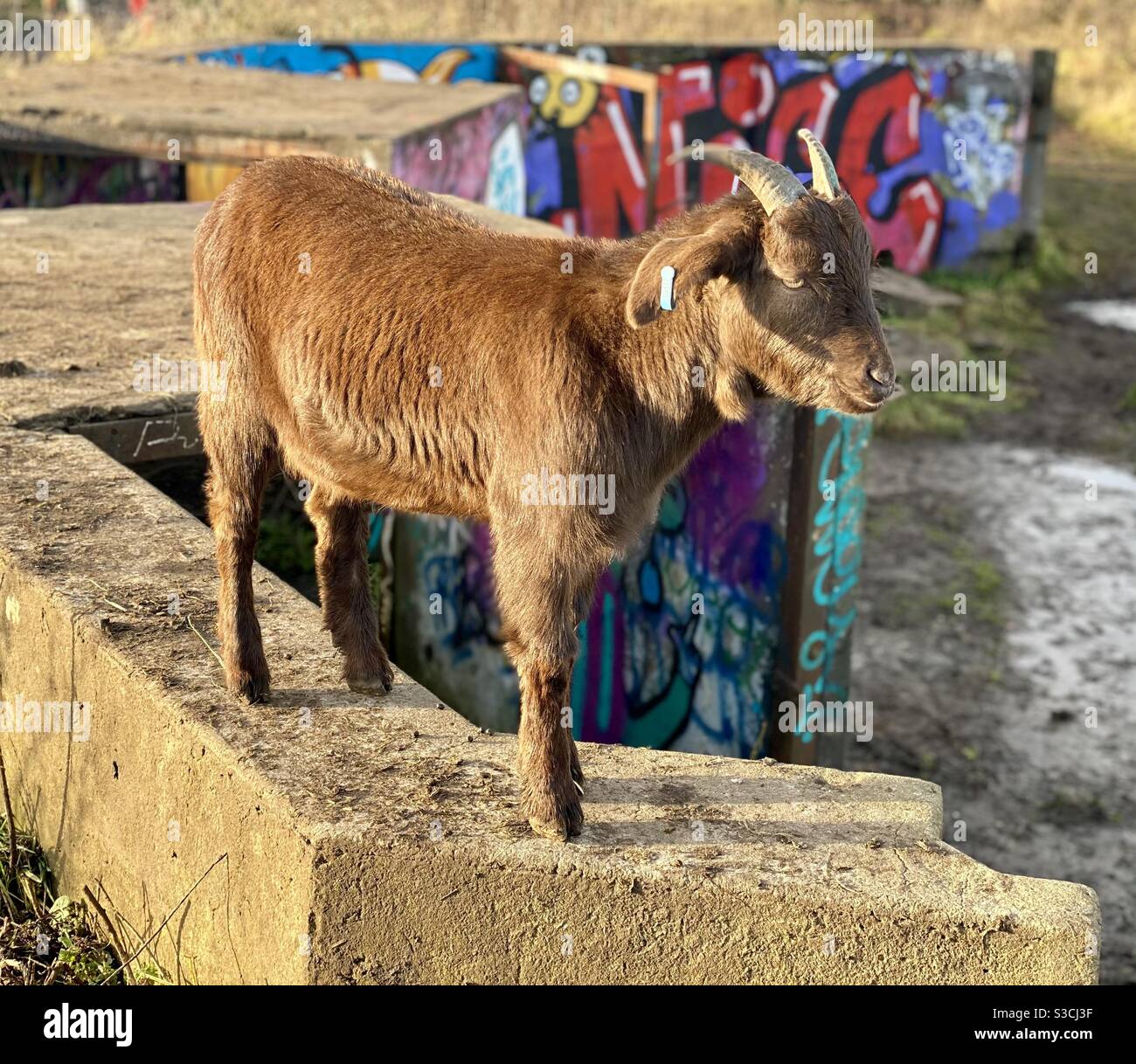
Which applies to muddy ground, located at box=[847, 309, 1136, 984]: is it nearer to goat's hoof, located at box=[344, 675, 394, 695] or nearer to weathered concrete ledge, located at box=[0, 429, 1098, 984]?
weathered concrete ledge, located at box=[0, 429, 1098, 984]

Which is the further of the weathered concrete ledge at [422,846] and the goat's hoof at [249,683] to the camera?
the goat's hoof at [249,683]

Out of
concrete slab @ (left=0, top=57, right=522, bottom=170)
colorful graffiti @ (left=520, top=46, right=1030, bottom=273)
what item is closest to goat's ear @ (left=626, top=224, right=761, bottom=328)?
concrete slab @ (left=0, top=57, right=522, bottom=170)

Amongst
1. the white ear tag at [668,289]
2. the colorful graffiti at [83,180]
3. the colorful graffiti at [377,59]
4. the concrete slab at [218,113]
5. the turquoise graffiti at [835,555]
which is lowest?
the turquoise graffiti at [835,555]

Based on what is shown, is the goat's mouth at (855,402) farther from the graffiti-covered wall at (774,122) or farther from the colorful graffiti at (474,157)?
the graffiti-covered wall at (774,122)

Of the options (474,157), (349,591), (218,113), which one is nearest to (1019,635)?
(474,157)

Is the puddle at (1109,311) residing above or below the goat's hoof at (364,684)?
above

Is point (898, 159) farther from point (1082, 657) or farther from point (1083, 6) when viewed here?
point (1083, 6)

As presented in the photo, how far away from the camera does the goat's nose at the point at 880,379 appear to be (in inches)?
144

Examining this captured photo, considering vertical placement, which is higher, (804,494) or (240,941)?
(804,494)

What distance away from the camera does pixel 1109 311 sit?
16.2 metres

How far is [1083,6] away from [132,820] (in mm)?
24860

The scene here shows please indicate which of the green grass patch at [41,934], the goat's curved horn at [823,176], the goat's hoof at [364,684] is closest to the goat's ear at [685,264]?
the goat's curved horn at [823,176]

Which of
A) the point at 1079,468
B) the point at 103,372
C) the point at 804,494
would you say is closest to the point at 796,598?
the point at 804,494

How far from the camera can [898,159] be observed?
16719 millimetres
